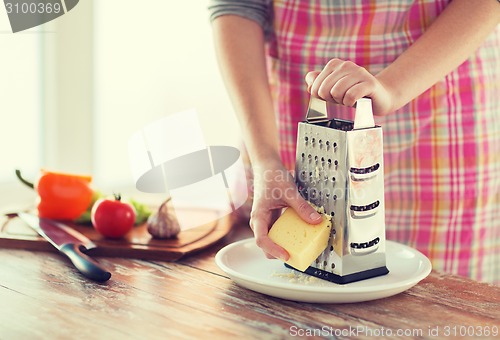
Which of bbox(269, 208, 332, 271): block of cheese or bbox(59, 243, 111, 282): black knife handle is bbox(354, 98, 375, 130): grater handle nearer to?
bbox(269, 208, 332, 271): block of cheese

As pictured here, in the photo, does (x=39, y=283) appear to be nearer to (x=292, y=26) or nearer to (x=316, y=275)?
(x=316, y=275)

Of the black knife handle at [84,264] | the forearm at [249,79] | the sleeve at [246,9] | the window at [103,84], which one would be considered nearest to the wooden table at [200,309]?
the black knife handle at [84,264]

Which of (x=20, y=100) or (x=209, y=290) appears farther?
(x=20, y=100)

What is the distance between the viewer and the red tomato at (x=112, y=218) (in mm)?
1474

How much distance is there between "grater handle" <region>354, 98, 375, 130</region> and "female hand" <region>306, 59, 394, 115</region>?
0.01m

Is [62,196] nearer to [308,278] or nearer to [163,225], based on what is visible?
[163,225]

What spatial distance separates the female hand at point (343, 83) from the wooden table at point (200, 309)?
32 centimetres

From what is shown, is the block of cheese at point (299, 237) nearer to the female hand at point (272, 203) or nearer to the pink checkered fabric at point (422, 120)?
the female hand at point (272, 203)

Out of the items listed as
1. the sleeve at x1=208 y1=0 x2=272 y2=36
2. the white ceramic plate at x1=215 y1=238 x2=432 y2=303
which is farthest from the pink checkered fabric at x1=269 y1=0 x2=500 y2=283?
the white ceramic plate at x1=215 y1=238 x2=432 y2=303

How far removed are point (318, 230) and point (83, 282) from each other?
0.40 meters

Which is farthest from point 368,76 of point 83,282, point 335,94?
point 83,282

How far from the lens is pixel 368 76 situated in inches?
46.3

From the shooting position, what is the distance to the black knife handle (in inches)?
48.1

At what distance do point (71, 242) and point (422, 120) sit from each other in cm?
76
